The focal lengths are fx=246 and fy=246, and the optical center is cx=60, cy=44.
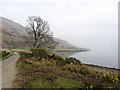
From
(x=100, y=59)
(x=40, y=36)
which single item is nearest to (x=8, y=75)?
(x=40, y=36)

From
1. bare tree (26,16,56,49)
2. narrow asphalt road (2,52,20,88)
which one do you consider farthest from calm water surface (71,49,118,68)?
narrow asphalt road (2,52,20,88)

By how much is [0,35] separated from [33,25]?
457 feet

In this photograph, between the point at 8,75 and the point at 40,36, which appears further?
the point at 40,36

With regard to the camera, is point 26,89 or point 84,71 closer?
point 26,89

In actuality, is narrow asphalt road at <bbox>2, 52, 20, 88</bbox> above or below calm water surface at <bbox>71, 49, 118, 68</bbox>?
above

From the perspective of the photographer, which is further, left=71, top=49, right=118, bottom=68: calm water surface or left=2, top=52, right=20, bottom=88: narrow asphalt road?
left=71, top=49, right=118, bottom=68: calm water surface

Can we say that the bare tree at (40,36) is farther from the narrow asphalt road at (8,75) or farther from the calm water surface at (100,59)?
the narrow asphalt road at (8,75)

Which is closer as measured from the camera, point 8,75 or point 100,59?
point 8,75

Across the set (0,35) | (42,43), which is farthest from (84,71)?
(0,35)

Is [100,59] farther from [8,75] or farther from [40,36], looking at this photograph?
[8,75]

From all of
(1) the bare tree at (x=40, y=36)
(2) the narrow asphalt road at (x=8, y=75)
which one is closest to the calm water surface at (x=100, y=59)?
(1) the bare tree at (x=40, y=36)

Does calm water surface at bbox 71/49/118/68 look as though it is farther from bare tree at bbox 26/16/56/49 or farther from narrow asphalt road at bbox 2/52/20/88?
narrow asphalt road at bbox 2/52/20/88

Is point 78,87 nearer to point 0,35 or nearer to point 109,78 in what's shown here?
point 109,78

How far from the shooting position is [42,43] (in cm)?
5750
